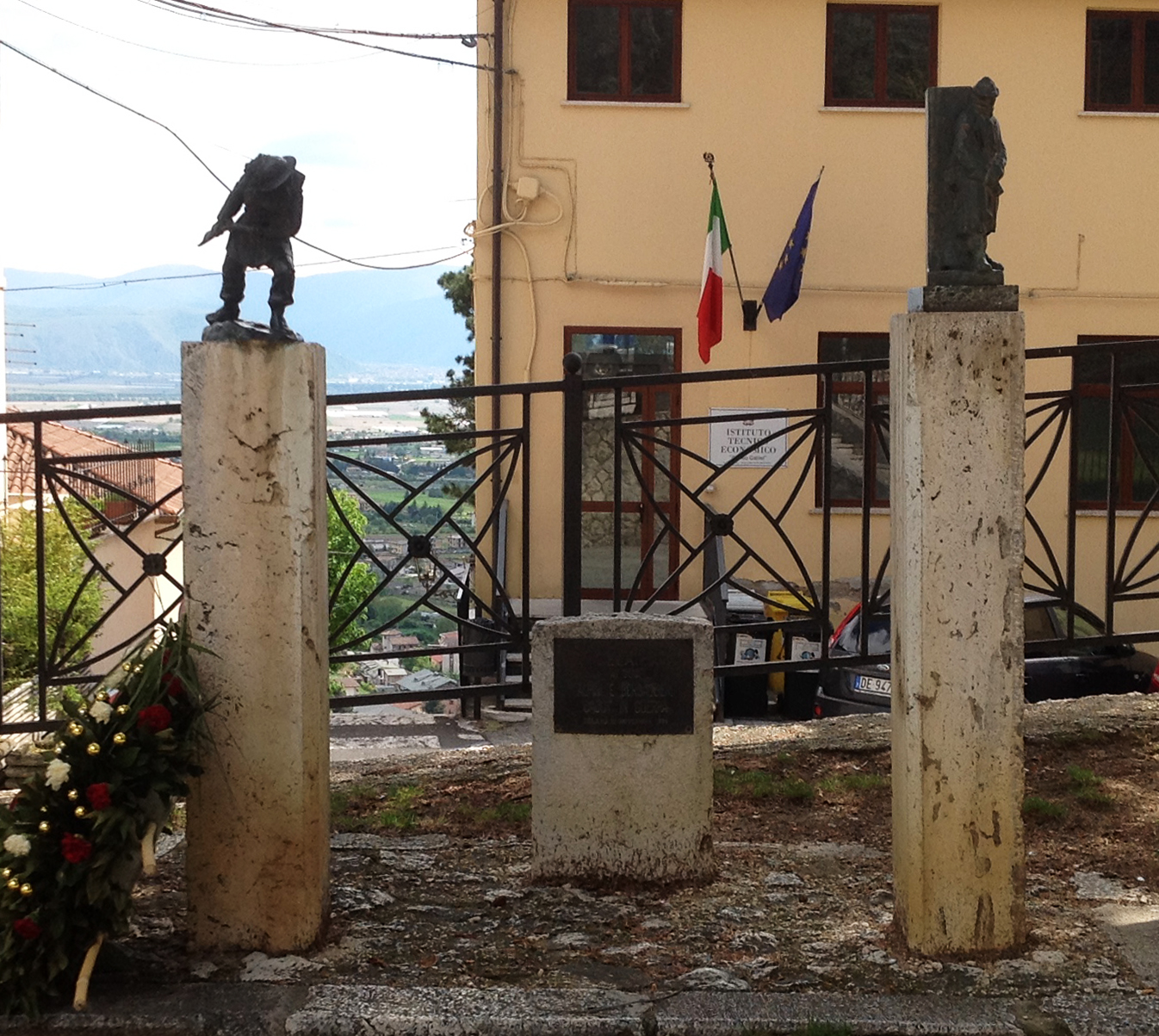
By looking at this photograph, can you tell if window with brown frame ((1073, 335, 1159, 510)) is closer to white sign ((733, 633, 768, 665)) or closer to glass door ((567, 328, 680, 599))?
white sign ((733, 633, 768, 665))

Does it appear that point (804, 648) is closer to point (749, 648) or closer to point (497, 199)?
point (749, 648)

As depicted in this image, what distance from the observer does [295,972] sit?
411 cm

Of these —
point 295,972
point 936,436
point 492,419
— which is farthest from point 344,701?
point 492,419

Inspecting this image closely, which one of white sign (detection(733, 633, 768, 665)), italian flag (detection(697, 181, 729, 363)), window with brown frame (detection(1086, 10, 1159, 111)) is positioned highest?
window with brown frame (detection(1086, 10, 1159, 111))

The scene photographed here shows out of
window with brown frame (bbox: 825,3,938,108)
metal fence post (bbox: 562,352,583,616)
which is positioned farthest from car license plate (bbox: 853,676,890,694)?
window with brown frame (bbox: 825,3,938,108)

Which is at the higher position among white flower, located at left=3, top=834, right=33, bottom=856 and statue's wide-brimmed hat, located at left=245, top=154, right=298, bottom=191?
statue's wide-brimmed hat, located at left=245, top=154, right=298, bottom=191

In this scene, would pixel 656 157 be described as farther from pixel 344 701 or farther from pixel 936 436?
pixel 936 436

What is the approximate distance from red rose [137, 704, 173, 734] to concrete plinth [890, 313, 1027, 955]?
2.11 m

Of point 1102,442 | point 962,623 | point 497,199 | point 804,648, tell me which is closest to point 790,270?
point 497,199

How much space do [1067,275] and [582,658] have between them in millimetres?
10979

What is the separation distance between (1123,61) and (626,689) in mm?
11960

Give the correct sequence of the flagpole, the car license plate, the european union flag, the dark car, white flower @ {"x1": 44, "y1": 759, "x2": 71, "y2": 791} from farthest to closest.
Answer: the flagpole < the european union flag < the car license plate < the dark car < white flower @ {"x1": 44, "y1": 759, "x2": 71, "y2": 791}

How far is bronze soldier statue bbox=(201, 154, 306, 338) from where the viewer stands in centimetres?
437

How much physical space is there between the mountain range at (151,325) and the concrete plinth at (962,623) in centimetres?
1739
